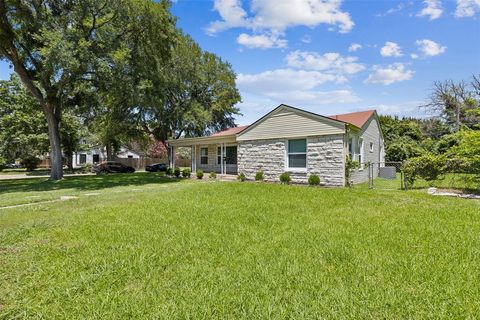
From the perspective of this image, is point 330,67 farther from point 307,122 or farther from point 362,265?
point 362,265

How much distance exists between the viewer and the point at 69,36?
13.1 meters

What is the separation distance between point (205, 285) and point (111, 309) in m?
0.93

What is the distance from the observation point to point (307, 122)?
42.6 ft

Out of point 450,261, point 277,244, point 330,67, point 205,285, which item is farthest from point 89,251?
point 330,67

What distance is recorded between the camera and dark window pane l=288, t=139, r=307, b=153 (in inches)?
525

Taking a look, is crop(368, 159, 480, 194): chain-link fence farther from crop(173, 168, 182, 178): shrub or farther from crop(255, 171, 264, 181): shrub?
crop(173, 168, 182, 178): shrub

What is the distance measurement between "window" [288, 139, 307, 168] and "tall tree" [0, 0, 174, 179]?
32.1ft

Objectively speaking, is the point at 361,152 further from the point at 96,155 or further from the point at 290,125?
the point at 96,155

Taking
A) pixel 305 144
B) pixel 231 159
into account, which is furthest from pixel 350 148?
pixel 231 159

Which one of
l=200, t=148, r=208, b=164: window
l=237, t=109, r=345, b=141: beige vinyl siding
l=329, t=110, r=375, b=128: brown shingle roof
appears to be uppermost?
l=329, t=110, r=375, b=128: brown shingle roof

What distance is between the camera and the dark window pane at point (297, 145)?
525 inches

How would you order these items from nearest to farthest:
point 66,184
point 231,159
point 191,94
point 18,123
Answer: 1. point 66,184
2. point 231,159
3. point 18,123
4. point 191,94

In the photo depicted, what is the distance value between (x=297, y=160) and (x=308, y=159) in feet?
2.34

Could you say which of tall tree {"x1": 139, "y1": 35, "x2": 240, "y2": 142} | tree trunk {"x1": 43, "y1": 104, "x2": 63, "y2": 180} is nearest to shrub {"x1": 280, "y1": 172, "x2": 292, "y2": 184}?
tree trunk {"x1": 43, "y1": 104, "x2": 63, "y2": 180}
